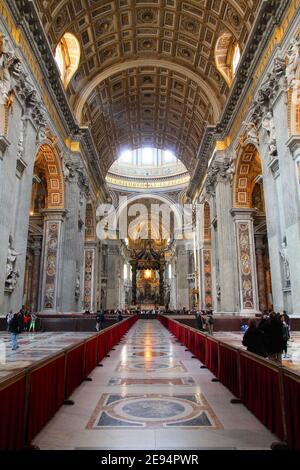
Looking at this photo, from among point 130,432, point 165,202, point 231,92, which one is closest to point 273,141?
point 231,92

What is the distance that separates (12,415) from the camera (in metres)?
2.73

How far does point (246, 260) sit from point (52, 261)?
900cm

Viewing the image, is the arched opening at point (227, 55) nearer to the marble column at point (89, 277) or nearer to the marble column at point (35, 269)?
the marble column at point (35, 269)

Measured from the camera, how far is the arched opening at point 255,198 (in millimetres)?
16598

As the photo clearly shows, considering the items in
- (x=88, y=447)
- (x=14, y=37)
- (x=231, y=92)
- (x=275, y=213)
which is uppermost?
(x=231, y=92)

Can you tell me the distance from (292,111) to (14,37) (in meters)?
8.35

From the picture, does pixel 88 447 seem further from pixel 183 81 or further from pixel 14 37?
pixel 183 81

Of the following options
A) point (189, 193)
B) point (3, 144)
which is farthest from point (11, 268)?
point (189, 193)

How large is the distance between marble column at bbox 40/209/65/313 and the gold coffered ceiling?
5.93 m

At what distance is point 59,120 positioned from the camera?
1669 cm

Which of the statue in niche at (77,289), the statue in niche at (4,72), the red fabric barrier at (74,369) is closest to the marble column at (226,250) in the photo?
the statue in niche at (77,289)

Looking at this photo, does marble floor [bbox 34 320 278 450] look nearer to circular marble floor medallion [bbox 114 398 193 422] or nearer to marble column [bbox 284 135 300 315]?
circular marble floor medallion [bbox 114 398 193 422]

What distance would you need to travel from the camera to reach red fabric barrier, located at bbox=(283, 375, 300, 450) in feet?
9.00

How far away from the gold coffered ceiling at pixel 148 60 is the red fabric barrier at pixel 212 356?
12.3 metres
